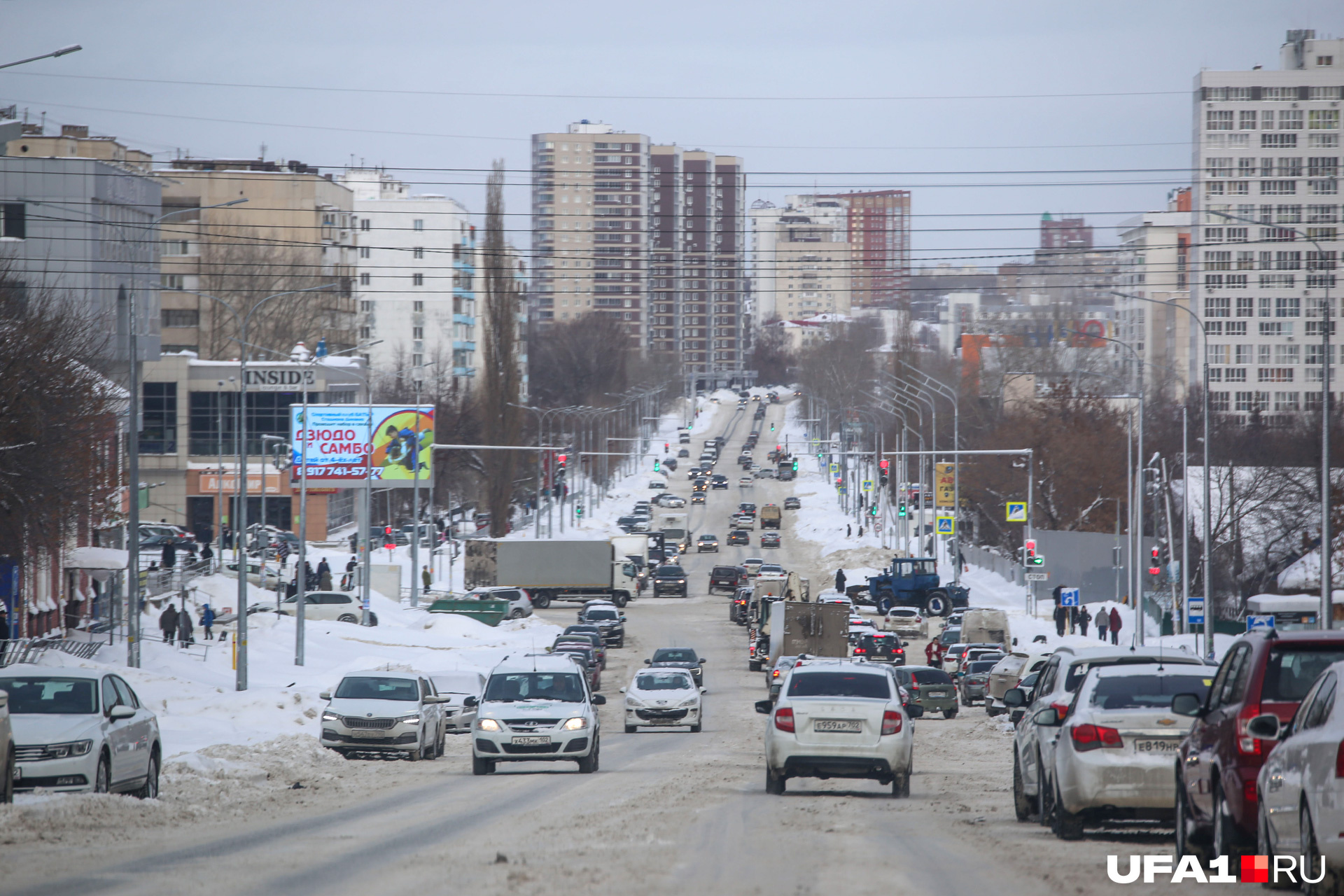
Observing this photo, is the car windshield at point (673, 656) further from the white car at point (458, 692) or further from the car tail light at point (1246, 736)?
the car tail light at point (1246, 736)

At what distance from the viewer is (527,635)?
54625 mm

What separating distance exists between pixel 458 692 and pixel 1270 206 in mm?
139249

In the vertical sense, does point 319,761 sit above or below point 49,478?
below

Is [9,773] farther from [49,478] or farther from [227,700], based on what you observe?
[49,478]

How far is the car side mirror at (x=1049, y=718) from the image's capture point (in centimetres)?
1346

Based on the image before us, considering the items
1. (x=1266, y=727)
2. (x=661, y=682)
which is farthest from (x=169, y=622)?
(x=1266, y=727)

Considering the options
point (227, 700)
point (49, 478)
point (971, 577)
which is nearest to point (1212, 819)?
point (227, 700)

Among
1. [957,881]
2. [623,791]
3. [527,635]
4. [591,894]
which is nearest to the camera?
[591,894]

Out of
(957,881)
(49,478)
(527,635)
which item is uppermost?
(49,478)

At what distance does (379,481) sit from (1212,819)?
2638 inches

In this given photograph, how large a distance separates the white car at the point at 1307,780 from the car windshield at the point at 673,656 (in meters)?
31.5

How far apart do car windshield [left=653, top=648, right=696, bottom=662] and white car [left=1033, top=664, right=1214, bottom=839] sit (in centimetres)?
2823

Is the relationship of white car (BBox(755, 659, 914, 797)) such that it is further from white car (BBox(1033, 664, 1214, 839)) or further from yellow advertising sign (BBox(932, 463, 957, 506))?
yellow advertising sign (BBox(932, 463, 957, 506))

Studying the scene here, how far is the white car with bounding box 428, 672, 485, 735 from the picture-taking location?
30641 millimetres
